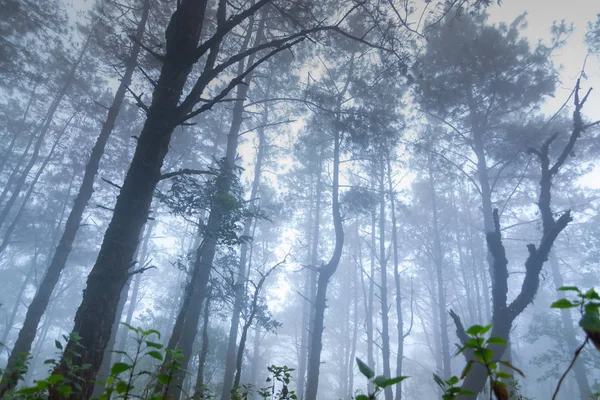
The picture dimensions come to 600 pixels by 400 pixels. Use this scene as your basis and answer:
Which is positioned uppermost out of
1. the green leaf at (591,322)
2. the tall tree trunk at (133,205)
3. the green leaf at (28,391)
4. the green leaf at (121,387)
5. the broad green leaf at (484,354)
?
the tall tree trunk at (133,205)

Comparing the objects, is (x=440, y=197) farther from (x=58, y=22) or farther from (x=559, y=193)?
(x=58, y=22)

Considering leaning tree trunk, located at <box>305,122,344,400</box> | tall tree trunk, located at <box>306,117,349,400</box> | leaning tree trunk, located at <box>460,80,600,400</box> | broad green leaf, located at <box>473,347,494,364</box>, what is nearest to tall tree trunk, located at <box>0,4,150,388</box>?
tall tree trunk, located at <box>306,117,349,400</box>

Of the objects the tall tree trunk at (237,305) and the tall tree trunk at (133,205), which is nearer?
the tall tree trunk at (133,205)

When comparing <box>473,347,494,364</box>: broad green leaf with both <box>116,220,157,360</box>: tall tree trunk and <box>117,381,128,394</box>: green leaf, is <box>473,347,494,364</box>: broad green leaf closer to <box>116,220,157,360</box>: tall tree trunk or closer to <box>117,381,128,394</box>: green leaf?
<box>117,381,128,394</box>: green leaf

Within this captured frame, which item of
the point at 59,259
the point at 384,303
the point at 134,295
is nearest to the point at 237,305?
the point at 59,259

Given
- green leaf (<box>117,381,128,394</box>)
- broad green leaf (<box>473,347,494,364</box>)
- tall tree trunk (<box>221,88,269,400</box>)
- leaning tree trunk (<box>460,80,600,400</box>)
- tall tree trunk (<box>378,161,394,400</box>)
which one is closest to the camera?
broad green leaf (<box>473,347,494,364</box>)

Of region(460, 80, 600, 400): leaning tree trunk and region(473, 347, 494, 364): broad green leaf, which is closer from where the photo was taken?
region(473, 347, 494, 364): broad green leaf

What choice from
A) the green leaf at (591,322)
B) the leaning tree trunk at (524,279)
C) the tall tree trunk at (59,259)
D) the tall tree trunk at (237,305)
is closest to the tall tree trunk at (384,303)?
the tall tree trunk at (237,305)

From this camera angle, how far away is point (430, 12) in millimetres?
5289

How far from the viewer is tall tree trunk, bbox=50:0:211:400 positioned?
251cm

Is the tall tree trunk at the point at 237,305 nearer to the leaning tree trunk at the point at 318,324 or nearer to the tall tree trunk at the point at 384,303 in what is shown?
the leaning tree trunk at the point at 318,324

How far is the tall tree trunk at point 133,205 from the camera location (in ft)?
8.24

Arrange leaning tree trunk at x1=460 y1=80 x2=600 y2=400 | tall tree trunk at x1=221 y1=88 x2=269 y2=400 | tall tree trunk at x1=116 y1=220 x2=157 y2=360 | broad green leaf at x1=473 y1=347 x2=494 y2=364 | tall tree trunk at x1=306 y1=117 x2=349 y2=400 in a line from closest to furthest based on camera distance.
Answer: broad green leaf at x1=473 y1=347 x2=494 y2=364 → leaning tree trunk at x1=460 y1=80 x2=600 y2=400 → tall tree trunk at x1=306 y1=117 x2=349 y2=400 → tall tree trunk at x1=221 y1=88 x2=269 y2=400 → tall tree trunk at x1=116 y1=220 x2=157 y2=360

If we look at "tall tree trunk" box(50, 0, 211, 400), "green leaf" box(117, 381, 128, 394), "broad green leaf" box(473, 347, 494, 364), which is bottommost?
"green leaf" box(117, 381, 128, 394)
